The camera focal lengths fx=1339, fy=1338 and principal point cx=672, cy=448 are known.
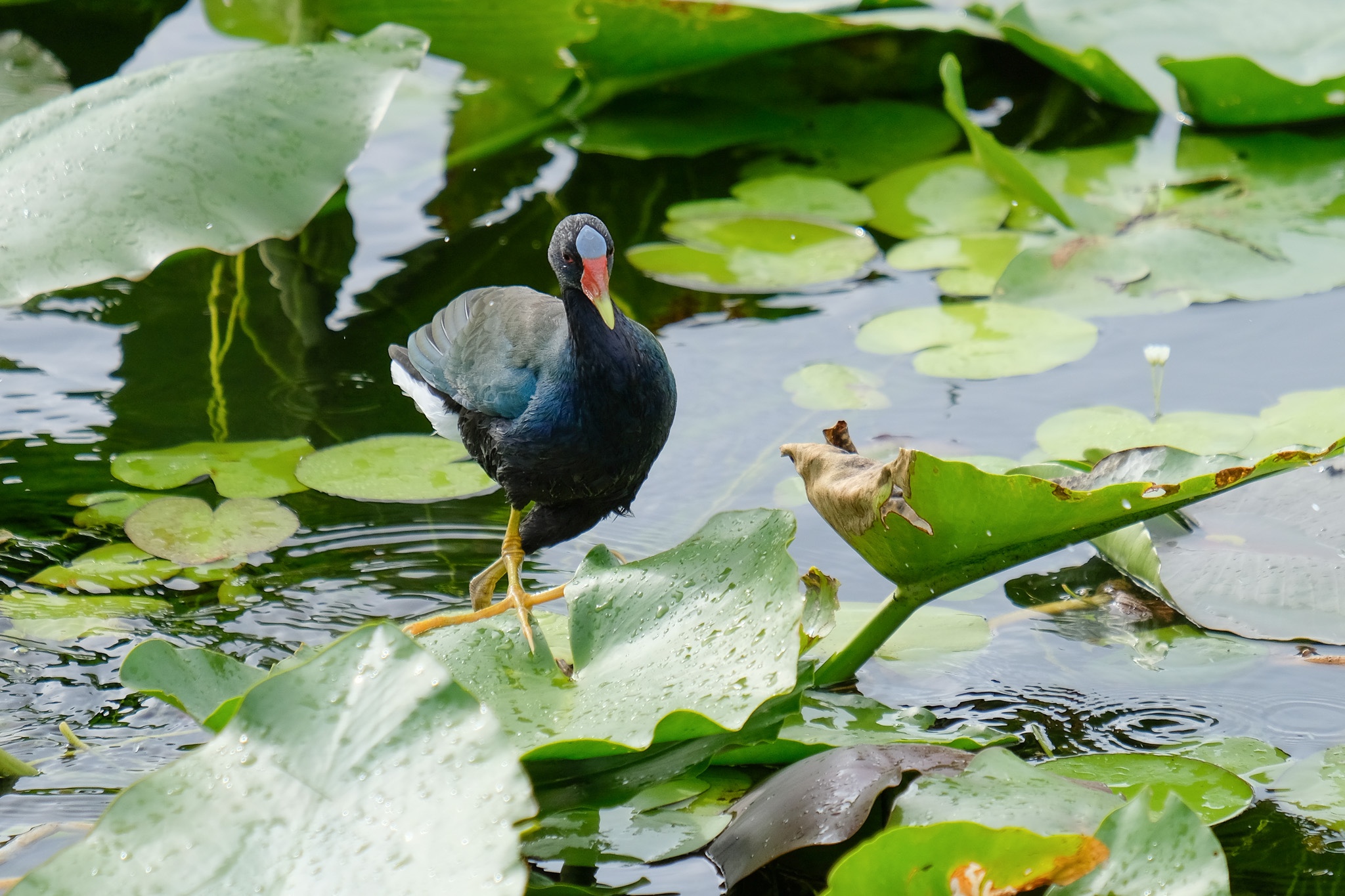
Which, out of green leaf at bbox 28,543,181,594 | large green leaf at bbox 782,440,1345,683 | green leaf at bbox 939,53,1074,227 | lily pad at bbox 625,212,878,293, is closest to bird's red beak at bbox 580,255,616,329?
large green leaf at bbox 782,440,1345,683

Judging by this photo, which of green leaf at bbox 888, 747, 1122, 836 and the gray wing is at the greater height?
the gray wing

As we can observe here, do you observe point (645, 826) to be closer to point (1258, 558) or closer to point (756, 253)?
point (1258, 558)

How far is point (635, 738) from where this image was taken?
1260mm

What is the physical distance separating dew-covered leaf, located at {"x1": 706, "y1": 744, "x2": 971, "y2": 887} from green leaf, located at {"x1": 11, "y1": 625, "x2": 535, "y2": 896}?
348 mm

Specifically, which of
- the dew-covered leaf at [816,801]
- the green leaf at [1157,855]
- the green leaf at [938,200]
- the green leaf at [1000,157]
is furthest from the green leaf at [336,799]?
the green leaf at [938,200]

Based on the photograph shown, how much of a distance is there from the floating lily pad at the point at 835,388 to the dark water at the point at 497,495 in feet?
0.08

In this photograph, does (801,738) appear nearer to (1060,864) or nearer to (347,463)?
(1060,864)

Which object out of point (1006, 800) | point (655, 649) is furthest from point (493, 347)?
point (1006, 800)

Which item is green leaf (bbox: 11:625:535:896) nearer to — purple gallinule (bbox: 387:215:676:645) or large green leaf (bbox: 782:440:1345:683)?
large green leaf (bbox: 782:440:1345:683)

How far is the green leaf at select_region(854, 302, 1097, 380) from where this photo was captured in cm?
249

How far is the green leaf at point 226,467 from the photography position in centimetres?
226

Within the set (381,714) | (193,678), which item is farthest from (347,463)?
(381,714)

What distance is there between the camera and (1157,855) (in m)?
1.14

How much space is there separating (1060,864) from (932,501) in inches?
16.0
